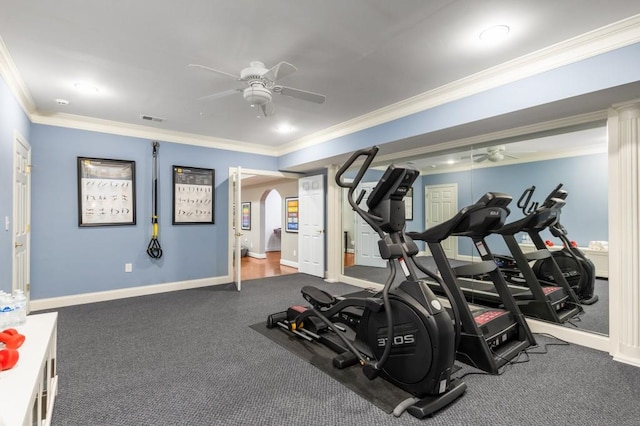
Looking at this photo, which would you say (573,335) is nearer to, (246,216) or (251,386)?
(251,386)

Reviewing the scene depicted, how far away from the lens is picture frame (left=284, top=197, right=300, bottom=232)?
7996mm

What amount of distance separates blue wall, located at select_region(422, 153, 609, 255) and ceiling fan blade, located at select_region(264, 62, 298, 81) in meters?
2.82

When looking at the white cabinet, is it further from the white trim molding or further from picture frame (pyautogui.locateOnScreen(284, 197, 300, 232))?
picture frame (pyautogui.locateOnScreen(284, 197, 300, 232))

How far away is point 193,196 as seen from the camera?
5.29 meters

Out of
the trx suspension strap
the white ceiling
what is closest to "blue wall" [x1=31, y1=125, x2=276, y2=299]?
the trx suspension strap

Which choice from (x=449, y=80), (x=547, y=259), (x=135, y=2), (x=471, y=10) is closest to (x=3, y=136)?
(x=135, y=2)

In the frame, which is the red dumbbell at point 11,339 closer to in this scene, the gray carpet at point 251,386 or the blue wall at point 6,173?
the gray carpet at point 251,386

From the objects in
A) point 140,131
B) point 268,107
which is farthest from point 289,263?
point 268,107

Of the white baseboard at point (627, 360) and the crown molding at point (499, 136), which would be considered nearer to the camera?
the white baseboard at point (627, 360)

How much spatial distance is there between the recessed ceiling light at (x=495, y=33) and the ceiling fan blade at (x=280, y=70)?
1.47 meters

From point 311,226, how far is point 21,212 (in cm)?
429

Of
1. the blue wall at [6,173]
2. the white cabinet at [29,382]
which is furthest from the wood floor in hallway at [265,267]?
the white cabinet at [29,382]

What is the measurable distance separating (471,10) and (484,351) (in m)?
2.50

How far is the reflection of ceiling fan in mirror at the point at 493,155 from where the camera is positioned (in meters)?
3.74
